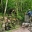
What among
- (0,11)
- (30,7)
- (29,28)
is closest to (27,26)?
(29,28)

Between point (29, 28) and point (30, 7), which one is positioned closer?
point (29, 28)

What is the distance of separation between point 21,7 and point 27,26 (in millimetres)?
598

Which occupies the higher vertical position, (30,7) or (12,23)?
(30,7)

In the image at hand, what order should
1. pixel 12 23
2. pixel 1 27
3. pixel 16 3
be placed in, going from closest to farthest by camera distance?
1. pixel 1 27
2. pixel 12 23
3. pixel 16 3

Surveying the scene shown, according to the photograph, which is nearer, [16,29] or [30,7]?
[16,29]

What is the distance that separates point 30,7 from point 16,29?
81 centimetres

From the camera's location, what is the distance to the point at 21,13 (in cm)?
287

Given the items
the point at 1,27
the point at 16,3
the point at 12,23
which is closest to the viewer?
the point at 1,27

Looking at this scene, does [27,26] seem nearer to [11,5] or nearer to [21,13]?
[21,13]

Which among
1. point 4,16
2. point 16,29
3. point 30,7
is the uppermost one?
point 30,7

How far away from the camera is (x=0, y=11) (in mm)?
3002

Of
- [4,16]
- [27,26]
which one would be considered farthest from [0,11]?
[27,26]

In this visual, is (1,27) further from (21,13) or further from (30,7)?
(30,7)

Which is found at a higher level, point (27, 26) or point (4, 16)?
point (4, 16)
